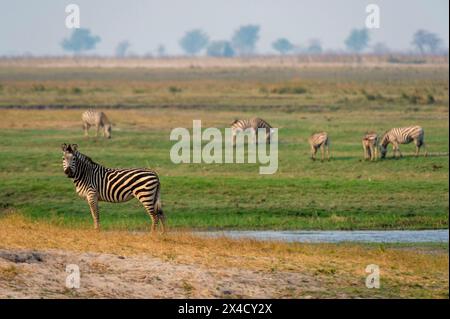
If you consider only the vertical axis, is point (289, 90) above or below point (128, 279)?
above

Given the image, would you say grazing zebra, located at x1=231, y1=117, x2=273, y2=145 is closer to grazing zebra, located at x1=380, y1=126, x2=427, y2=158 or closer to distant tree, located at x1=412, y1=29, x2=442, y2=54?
grazing zebra, located at x1=380, y1=126, x2=427, y2=158

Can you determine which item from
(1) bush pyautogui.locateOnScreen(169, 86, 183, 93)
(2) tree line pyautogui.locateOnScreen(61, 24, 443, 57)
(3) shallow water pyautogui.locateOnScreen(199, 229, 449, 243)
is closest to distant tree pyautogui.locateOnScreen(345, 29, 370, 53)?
(2) tree line pyautogui.locateOnScreen(61, 24, 443, 57)

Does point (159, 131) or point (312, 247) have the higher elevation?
point (159, 131)

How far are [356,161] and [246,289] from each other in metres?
14.0

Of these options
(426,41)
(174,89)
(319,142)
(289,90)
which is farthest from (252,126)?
(426,41)

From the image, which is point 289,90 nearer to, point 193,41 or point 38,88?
point 38,88

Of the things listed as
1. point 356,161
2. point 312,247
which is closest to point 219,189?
point 356,161

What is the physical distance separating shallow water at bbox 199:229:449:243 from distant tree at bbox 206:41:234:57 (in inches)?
6163

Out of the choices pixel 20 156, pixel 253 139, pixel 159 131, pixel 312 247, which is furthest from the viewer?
Result: pixel 159 131

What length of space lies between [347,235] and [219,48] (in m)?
161

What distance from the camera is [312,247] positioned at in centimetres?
1404

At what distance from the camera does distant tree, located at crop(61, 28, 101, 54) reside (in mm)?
158650

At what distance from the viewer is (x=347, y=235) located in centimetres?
1694
